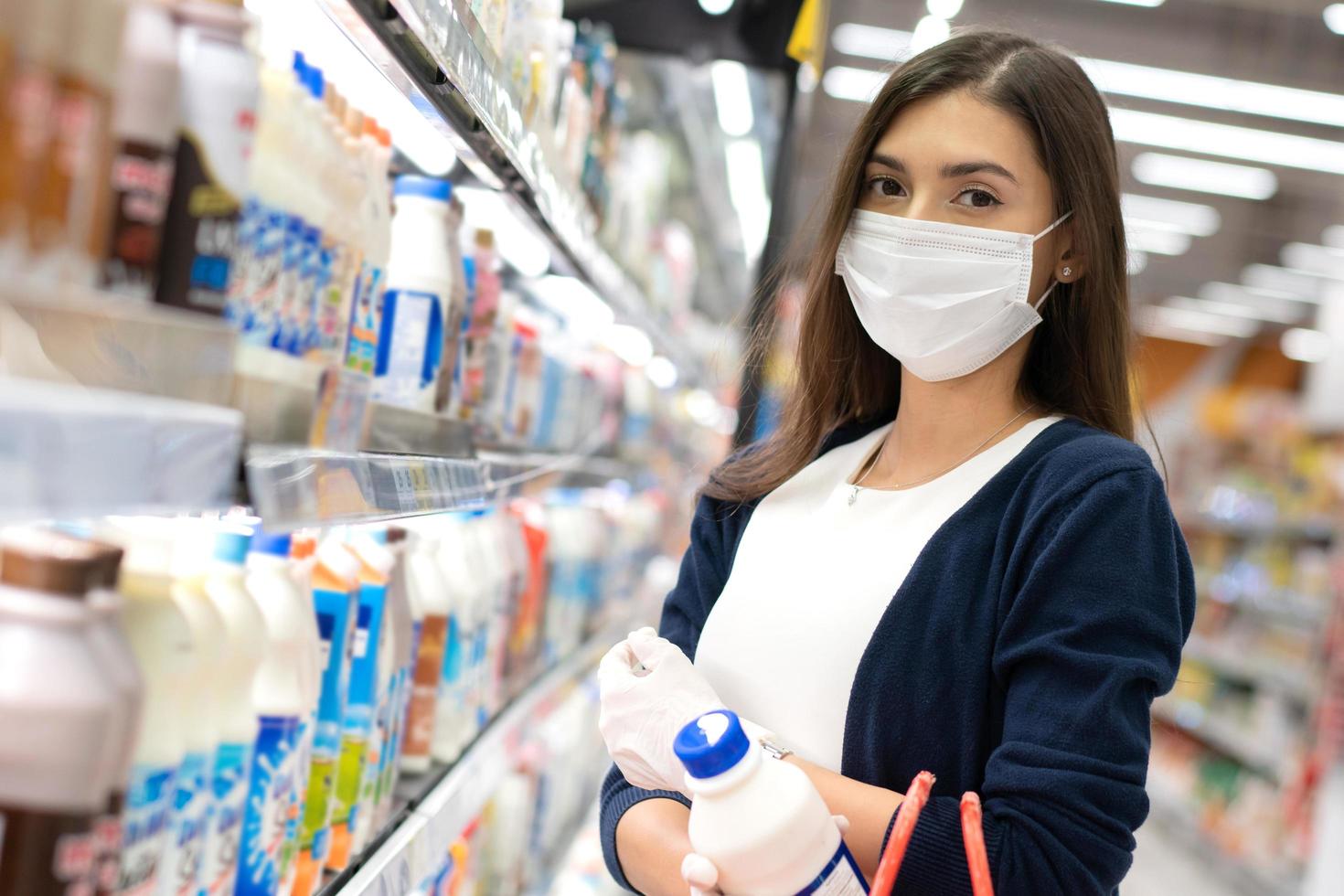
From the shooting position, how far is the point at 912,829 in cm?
114

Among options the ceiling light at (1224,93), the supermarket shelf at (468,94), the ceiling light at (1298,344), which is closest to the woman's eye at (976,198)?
the supermarket shelf at (468,94)

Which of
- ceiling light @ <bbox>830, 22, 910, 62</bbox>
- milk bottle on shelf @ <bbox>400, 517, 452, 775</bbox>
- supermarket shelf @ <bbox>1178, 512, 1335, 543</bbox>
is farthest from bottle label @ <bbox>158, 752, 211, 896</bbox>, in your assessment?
ceiling light @ <bbox>830, 22, 910, 62</bbox>

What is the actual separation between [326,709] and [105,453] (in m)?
0.87

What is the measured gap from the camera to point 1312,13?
282 inches

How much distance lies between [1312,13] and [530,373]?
648 cm

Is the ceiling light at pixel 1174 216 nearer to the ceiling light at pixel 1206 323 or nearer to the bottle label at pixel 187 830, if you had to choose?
the ceiling light at pixel 1206 323

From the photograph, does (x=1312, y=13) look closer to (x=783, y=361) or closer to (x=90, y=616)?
(x=783, y=361)

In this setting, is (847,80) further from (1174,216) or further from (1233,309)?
(1233,309)

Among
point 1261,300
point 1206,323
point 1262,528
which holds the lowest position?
point 1262,528

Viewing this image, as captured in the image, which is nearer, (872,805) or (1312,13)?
(872,805)

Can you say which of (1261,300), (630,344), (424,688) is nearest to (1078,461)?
(424,688)

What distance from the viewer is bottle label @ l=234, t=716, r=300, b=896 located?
1202mm

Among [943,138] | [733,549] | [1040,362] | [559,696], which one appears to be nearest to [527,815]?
[559,696]

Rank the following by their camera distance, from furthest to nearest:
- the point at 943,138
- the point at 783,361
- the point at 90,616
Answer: the point at 783,361
the point at 943,138
the point at 90,616
